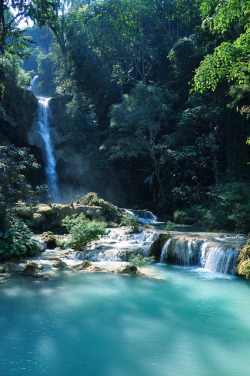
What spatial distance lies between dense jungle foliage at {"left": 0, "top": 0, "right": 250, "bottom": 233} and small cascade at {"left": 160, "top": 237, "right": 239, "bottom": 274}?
4.61 metres

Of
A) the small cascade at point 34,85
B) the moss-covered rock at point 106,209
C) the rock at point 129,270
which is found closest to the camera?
the rock at point 129,270

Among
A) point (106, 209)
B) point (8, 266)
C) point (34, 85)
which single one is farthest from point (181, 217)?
point (34, 85)

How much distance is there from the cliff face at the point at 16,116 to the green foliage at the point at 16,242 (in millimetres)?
16207

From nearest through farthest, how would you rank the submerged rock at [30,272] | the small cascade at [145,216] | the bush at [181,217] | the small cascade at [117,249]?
the submerged rock at [30,272] → the small cascade at [117,249] → the bush at [181,217] → the small cascade at [145,216]

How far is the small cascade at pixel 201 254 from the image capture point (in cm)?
912

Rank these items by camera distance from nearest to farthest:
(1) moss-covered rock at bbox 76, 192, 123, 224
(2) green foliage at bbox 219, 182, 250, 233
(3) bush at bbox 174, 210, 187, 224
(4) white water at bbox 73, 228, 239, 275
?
(4) white water at bbox 73, 228, 239, 275, (2) green foliage at bbox 219, 182, 250, 233, (1) moss-covered rock at bbox 76, 192, 123, 224, (3) bush at bbox 174, 210, 187, 224

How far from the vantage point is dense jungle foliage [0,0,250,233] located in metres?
19.1

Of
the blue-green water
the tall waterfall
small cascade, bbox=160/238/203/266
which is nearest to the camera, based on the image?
the blue-green water

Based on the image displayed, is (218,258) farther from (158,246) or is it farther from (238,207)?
(238,207)

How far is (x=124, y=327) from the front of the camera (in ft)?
16.7

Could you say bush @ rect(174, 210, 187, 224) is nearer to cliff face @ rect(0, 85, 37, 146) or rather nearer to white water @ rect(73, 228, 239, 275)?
white water @ rect(73, 228, 239, 275)

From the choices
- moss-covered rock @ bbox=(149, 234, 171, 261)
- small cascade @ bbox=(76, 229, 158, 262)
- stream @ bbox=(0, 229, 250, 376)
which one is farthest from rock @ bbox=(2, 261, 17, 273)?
moss-covered rock @ bbox=(149, 234, 171, 261)

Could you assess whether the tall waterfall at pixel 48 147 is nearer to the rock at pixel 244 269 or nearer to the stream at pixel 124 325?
the stream at pixel 124 325

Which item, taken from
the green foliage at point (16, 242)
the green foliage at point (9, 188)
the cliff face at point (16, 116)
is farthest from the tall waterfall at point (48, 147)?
the green foliage at point (9, 188)
